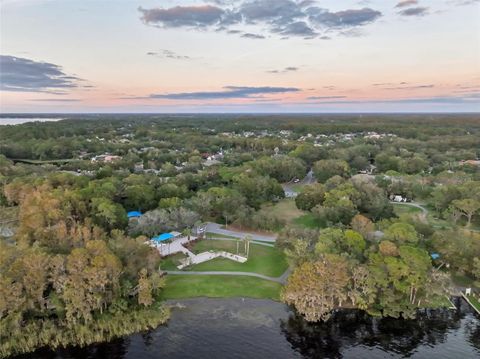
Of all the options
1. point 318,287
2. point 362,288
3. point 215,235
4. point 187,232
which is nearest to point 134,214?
point 187,232

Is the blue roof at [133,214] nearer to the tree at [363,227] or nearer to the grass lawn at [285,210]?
the grass lawn at [285,210]

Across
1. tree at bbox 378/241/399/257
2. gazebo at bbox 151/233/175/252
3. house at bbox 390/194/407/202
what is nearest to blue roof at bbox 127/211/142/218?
gazebo at bbox 151/233/175/252

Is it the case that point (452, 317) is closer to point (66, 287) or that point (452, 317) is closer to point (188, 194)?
point (66, 287)

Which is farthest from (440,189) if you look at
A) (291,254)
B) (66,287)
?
(66,287)

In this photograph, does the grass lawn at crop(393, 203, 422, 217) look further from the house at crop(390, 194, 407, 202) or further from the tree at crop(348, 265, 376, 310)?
the tree at crop(348, 265, 376, 310)

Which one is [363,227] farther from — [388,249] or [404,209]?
[404,209]
